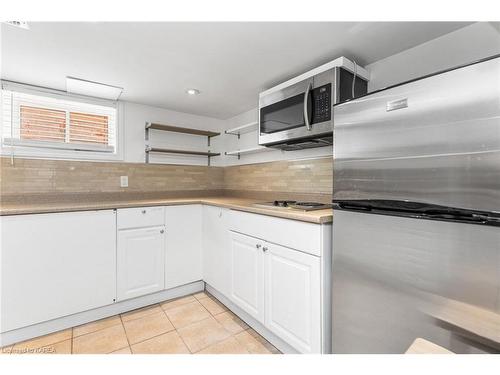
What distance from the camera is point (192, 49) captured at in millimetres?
1621

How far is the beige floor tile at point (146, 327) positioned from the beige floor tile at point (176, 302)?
0.13 m

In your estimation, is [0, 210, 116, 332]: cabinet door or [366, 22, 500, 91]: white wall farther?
[0, 210, 116, 332]: cabinet door

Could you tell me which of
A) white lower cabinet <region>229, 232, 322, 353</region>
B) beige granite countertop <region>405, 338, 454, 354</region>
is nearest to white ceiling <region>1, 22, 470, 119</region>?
white lower cabinet <region>229, 232, 322, 353</region>

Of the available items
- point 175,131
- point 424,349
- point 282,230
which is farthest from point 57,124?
point 424,349

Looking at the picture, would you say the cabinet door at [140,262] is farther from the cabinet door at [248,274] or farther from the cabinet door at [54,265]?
the cabinet door at [248,274]

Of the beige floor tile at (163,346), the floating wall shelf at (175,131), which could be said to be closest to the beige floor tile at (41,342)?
the beige floor tile at (163,346)

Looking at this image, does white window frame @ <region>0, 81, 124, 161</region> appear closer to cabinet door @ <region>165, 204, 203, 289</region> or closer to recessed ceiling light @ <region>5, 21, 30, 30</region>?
cabinet door @ <region>165, 204, 203, 289</region>

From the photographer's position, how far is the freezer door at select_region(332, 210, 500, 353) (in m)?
0.85

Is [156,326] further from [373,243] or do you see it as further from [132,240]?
[373,243]

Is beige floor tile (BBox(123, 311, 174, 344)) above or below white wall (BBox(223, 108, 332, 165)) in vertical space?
below

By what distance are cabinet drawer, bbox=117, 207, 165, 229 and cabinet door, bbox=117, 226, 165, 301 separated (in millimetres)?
47

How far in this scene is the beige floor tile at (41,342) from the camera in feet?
5.52
